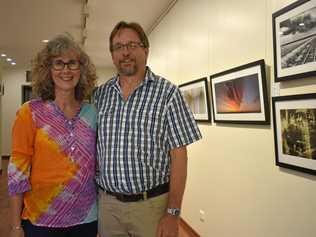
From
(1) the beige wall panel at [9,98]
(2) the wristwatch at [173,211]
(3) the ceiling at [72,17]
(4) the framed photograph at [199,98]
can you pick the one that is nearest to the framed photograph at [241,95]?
(4) the framed photograph at [199,98]

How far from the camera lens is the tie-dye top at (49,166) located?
157cm

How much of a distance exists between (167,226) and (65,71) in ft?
3.01

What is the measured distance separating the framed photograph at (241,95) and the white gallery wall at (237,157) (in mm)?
64

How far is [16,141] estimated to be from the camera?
1575 millimetres

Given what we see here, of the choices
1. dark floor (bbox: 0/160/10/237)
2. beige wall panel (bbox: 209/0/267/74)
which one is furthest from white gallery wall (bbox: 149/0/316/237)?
dark floor (bbox: 0/160/10/237)

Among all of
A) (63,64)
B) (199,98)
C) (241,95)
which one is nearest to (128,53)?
(63,64)

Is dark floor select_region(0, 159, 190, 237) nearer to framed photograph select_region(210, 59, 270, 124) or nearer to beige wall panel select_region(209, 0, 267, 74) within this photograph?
framed photograph select_region(210, 59, 270, 124)

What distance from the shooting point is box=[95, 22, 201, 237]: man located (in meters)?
1.67

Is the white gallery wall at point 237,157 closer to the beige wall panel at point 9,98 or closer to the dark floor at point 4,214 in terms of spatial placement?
the dark floor at point 4,214

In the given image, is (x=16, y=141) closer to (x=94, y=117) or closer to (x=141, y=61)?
(x=94, y=117)

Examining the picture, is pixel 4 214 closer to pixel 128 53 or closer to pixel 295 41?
pixel 128 53

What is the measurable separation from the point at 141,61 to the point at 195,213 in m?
2.51

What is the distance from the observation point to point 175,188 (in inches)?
66.8

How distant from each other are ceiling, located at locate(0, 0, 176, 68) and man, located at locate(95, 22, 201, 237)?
2.64m
